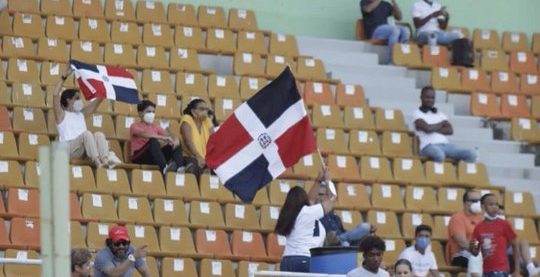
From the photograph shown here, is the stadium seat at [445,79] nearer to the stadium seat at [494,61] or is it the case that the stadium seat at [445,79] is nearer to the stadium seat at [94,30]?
the stadium seat at [494,61]

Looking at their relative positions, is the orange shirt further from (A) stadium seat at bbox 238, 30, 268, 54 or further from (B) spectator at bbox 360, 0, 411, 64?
(B) spectator at bbox 360, 0, 411, 64

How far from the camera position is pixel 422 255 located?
1552cm

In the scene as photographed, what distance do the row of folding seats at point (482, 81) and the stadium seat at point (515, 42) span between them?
0.72 metres

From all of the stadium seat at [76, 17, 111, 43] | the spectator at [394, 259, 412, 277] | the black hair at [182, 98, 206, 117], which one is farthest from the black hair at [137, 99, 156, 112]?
the spectator at [394, 259, 412, 277]

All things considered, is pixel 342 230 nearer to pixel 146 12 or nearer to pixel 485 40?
pixel 146 12

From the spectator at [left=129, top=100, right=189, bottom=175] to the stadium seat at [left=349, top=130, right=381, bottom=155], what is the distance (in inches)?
83.8

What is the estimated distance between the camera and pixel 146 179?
15.5 metres

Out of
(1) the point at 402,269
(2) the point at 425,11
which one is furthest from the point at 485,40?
(1) the point at 402,269

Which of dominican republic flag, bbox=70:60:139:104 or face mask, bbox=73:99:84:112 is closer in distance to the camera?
face mask, bbox=73:99:84:112

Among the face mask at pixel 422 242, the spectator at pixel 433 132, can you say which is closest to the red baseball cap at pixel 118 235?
the face mask at pixel 422 242

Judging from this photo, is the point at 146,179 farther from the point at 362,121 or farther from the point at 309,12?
the point at 309,12

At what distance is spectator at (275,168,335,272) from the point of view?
1427cm

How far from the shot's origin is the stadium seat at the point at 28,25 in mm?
17562

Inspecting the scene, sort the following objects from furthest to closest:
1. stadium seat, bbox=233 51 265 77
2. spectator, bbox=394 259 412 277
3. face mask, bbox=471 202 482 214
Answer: stadium seat, bbox=233 51 265 77
face mask, bbox=471 202 482 214
spectator, bbox=394 259 412 277
